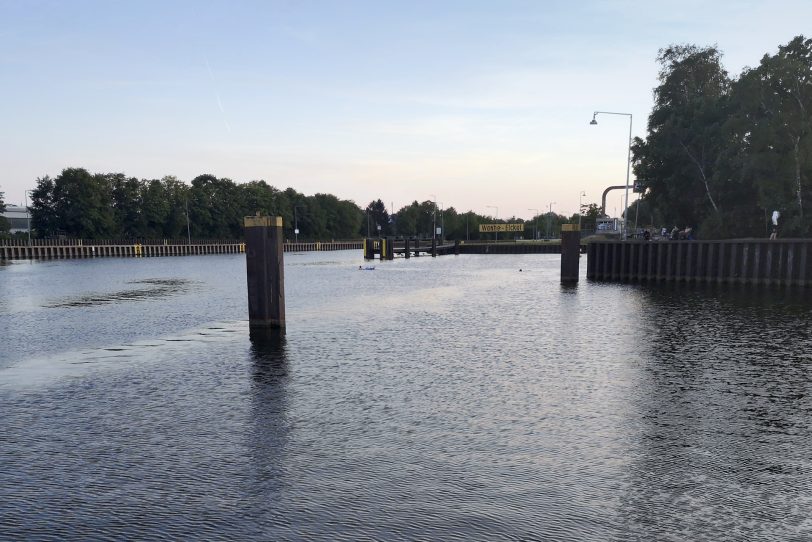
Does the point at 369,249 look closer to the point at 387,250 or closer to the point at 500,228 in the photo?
the point at 387,250

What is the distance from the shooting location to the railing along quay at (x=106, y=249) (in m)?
111

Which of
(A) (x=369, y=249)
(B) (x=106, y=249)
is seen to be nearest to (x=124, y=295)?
(A) (x=369, y=249)

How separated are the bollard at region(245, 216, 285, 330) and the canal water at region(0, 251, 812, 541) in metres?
1.02

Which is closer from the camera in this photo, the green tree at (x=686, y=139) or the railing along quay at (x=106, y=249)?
the green tree at (x=686, y=139)

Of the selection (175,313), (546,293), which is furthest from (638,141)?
(175,313)

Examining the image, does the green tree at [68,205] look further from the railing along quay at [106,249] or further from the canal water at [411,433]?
the canal water at [411,433]

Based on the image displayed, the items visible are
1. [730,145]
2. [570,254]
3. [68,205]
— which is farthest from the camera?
[68,205]

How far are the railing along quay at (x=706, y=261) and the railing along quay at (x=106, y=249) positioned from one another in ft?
330

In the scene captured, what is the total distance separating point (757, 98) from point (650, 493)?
53415mm

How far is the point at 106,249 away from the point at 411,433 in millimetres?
128211

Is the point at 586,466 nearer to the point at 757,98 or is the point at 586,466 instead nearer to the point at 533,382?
the point at 533,382

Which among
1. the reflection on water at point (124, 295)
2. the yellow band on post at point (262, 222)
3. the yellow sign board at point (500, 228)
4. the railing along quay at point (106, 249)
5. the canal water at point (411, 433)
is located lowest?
the railing along quay at point (106, 249)

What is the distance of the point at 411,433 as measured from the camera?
10328 mm

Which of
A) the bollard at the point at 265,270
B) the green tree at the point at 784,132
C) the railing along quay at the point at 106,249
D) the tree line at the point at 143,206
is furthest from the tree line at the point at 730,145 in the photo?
the railing along quay at the point at 106,249
